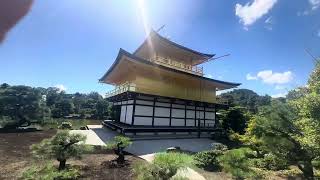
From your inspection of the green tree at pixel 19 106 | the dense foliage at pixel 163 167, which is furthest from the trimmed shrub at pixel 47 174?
the green tree at pixel 19 106

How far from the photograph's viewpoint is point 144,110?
2202cm

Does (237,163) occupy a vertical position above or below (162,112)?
below

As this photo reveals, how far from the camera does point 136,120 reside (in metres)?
21.6

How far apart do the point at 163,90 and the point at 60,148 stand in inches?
575

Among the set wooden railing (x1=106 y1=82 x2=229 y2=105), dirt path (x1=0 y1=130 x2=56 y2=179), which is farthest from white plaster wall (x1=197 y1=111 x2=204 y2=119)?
dirt path (x1=0 y1=130 x2=56 y2=179)

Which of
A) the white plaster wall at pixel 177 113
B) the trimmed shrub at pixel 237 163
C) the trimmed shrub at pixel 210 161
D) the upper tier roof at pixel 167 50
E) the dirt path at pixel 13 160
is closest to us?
the trimmed shrub at pixel 237 163

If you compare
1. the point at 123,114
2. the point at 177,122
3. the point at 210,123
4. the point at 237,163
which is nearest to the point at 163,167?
the point at 237,163

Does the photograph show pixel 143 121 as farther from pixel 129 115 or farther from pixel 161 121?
pixel 129 115

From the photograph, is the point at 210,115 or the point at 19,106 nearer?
the point at 210,115

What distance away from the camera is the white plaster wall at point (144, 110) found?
71.1 feet

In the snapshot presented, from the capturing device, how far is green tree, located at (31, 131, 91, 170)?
971 cm

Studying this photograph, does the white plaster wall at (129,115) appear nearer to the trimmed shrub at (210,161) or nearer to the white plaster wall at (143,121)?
the white plaster wall at (143,121)

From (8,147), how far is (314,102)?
15928mm

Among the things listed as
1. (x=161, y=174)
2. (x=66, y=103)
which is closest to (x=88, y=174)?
(x=161, y=174)
